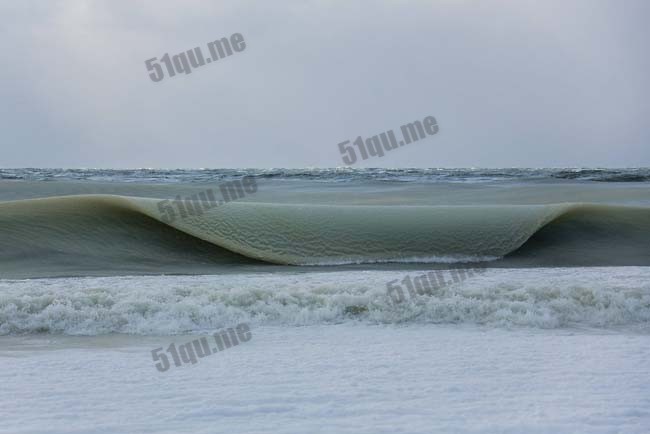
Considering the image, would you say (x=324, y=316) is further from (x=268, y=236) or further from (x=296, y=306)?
(x=268, y=236)

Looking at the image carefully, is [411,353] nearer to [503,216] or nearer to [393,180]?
[503,216]

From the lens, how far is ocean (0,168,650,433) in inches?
71.7

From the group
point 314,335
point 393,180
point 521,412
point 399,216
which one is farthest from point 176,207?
point 393,180

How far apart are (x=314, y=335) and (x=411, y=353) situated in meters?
0.44

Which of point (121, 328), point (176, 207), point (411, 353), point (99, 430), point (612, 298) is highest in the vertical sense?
point (176, 207)

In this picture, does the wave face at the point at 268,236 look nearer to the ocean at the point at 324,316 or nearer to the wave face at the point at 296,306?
the ocean at the point at 324,316

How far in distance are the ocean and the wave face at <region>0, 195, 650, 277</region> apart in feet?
0.04

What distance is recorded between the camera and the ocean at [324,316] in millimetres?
1821

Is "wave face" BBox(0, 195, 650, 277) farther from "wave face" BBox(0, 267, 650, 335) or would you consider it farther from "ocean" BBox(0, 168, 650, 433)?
"wave face" BBox(0, 267, 650, 335)

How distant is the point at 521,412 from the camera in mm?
1786

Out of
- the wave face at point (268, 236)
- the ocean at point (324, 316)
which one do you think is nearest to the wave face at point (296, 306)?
the ocean at point (324, 316)

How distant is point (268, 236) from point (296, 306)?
4.28ft

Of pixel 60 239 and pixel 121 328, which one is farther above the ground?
pixel 60 239

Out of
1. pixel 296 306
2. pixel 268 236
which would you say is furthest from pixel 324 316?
pixel 268 236
